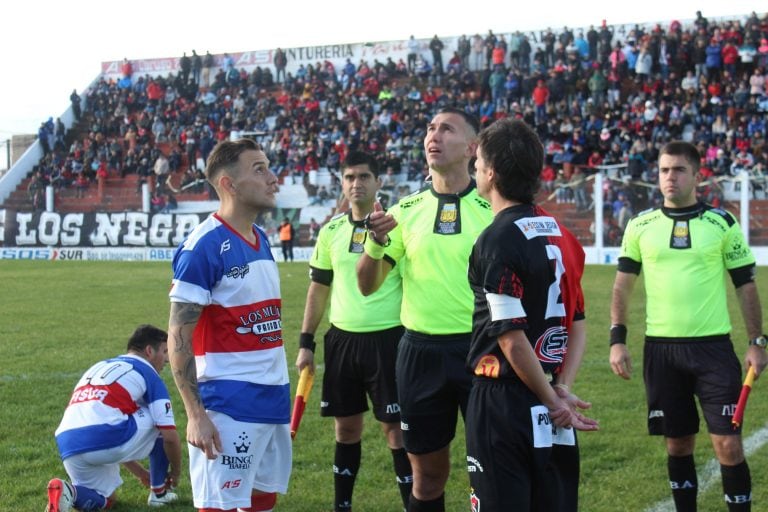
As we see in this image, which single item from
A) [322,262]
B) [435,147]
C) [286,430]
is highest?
[435,147]

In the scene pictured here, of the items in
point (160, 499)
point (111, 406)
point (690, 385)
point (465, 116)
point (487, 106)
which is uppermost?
point (487, 106)

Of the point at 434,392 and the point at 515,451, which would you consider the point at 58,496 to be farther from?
the point at 515,451

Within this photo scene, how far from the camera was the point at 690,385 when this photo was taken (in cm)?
544

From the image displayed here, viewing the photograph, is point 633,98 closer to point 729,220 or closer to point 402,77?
point 402,77

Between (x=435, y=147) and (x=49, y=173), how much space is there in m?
39.6

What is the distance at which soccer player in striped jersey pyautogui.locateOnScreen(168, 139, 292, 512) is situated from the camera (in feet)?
12.8

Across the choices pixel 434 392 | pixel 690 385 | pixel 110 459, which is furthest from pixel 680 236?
pixel 110 459

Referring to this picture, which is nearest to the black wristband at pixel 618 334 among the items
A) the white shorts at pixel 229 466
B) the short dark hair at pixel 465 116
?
the short dark hair at pixel 465 116

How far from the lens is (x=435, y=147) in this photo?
477 centimetres

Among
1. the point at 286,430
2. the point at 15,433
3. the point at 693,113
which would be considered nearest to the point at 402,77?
the point at 693,113

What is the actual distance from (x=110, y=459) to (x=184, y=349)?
84.1 inches

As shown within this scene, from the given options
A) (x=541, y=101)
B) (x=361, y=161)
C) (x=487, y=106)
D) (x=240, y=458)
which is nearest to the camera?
(x=240, y=458)

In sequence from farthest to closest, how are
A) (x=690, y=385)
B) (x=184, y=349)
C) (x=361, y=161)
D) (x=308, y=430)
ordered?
(x=308, y=430)
(x=361, y=161)
(x=690, y=385)
(x=184, y=349)

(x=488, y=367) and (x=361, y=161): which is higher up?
(x=361, y=161)
